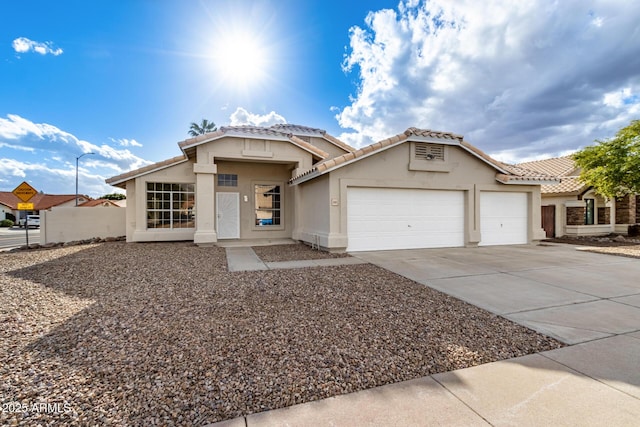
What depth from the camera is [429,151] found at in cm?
1121

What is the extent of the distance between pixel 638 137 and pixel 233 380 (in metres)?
21.5

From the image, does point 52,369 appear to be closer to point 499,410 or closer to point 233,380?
point 233,380

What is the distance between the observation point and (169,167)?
13.3 metres

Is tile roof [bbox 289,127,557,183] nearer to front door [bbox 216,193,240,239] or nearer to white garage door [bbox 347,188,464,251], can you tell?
white garage door [bbox 347,188,464,251]

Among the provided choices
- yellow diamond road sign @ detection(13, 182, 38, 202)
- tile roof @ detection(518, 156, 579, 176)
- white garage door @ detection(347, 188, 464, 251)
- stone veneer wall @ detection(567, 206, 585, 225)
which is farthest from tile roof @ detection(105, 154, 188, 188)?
tile roof @ detection(518, 156, 579, 176)

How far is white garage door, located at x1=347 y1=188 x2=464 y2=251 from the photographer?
10.5 meters

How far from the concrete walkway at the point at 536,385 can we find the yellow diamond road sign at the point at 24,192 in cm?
1672

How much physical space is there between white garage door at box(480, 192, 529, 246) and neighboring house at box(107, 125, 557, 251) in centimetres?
4

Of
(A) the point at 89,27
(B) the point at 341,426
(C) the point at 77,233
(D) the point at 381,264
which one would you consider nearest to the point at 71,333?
(B) the point at 341,426

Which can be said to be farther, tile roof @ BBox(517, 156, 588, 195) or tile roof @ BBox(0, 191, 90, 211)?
tile roof @ BBox(0, 191, 90, 211)

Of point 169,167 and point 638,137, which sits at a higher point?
point 638,137

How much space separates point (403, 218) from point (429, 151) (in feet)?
8.86

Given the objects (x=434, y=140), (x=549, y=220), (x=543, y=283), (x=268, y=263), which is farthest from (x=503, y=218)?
(x=268, y=263)

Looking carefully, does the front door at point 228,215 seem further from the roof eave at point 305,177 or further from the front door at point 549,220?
the front door at point 549,220
